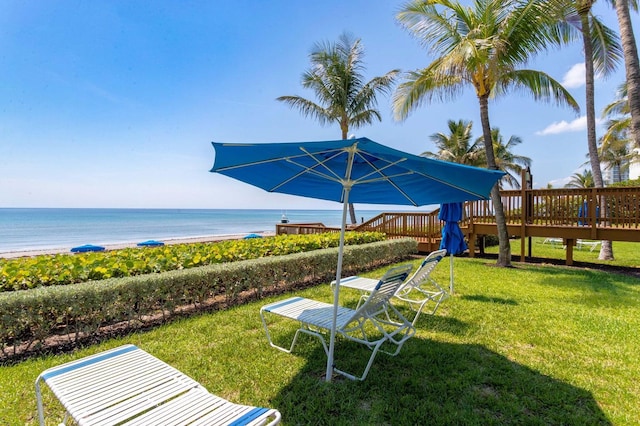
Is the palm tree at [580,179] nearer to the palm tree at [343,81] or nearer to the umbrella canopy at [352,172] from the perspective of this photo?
the palm tree at [343,81]

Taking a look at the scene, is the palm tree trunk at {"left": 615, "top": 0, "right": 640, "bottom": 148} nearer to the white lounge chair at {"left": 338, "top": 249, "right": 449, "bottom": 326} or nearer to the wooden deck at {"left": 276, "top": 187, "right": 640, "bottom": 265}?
the wooden deck at {"left": 276, "top": 187, "right": 640, "bottom": 265}

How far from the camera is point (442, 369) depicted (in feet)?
9.80

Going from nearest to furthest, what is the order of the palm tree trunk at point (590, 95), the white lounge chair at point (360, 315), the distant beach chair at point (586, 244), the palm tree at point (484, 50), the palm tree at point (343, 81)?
the white lounge chair at point (360, 315) → the palm tree at point (484, 50) → the palm tree trunk at point (590, 95) → the distant beach chair at point (586, 244) → the palm tree at point (343, 81)

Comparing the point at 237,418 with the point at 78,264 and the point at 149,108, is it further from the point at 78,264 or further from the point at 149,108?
the point at 149,108

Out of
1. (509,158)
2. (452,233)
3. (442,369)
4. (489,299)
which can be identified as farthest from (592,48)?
(509,158)

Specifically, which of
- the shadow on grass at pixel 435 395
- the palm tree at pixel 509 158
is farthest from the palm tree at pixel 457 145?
the shadow on grass at pixel 435 395

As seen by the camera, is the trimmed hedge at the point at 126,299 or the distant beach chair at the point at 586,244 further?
the distant beach chair at the point at 586,244

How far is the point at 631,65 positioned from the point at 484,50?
3054mm

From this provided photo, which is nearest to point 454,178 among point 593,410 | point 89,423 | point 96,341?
point 593,410

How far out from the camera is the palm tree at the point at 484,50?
722 cm

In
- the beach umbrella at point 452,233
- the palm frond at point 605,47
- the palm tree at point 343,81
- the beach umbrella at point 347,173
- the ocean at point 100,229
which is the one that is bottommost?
the ocean at point 100,229

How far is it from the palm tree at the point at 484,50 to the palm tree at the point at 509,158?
18.0 m

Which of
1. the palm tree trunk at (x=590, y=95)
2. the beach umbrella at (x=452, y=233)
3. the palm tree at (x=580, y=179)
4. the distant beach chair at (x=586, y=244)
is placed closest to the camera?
the beach umbrella at (x=452, y=233)

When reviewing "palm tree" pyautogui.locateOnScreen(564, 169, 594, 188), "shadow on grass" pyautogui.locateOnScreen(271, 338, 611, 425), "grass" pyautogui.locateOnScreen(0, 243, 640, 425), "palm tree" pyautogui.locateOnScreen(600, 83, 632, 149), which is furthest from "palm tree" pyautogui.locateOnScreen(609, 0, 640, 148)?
"palm tree" pyautogui.locateOnScreen(564, 169, 594, 188)
